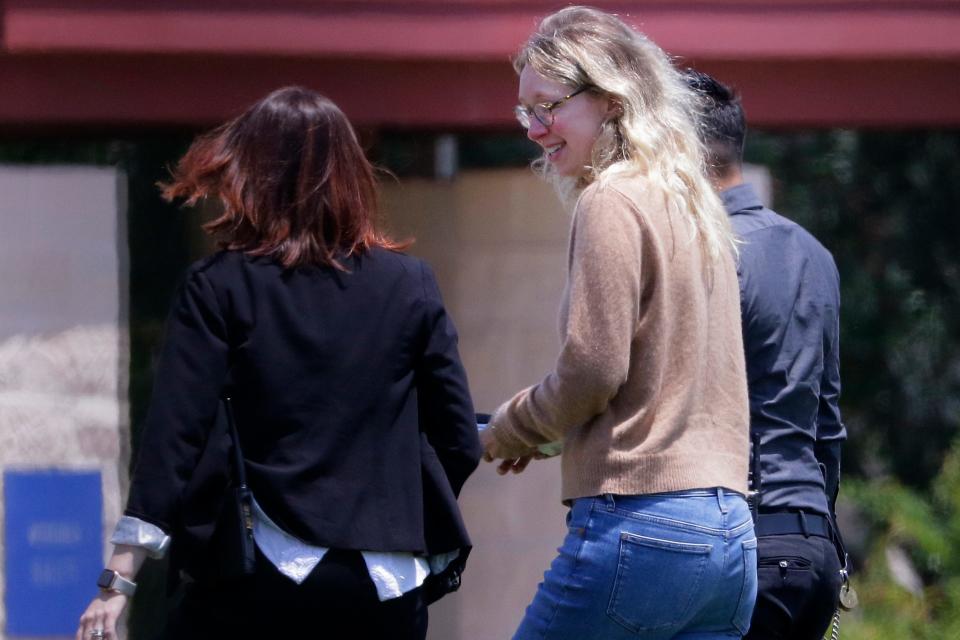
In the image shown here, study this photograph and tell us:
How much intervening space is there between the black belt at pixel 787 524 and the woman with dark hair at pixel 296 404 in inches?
24.5

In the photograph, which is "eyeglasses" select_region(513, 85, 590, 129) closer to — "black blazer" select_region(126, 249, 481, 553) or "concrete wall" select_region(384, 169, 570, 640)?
"black blazer" select_region(126, 249, 481, 553)

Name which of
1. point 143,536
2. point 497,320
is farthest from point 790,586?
point 497,320

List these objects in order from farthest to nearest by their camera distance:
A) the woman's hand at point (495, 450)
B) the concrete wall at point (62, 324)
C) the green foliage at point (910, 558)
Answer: the green foliage at point (910, 558) → the concrete wall at point (62, 324) → the woman's hand at point (495, 450)

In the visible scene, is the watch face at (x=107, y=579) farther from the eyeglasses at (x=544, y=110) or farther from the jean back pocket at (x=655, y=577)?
the eyeglasses at (x=544, y=110)

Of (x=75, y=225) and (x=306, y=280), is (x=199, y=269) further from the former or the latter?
(x=75, y=225)

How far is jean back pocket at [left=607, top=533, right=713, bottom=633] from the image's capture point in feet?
7.43

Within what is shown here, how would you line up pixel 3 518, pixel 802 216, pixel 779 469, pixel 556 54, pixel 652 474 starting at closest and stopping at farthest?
pixel 652 474 → pixel 556 54 → pixel 779 469 → pixel 3 518 → pixel 802 216

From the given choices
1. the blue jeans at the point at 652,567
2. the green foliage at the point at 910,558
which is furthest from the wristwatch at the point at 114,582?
the green foliage at the point at 910,558

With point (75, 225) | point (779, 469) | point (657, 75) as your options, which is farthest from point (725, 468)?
point (75, 225)

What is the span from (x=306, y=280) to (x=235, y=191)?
0.69ft

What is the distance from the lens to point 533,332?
Answer: 174 inches

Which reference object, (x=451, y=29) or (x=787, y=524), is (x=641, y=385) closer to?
(x=787, y=524)

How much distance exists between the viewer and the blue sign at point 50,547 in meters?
4.23

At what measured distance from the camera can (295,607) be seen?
2.32 m
